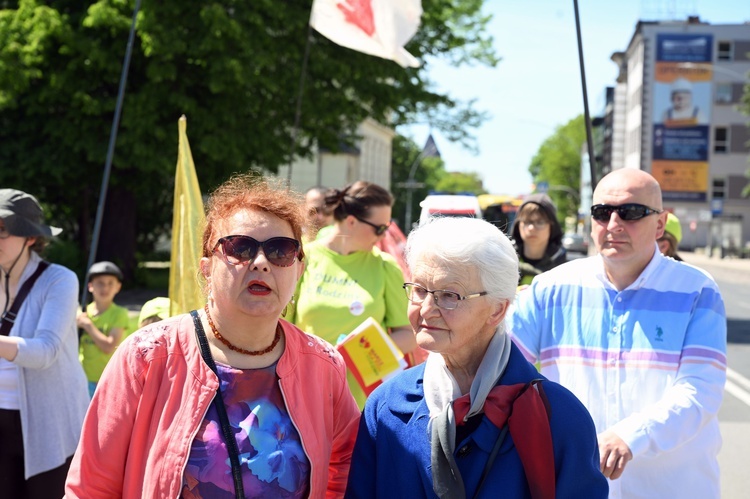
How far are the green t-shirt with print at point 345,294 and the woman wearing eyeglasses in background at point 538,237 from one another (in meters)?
1.39

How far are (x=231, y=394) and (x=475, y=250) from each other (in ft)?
2.52

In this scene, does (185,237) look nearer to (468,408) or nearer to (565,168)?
(468,408)

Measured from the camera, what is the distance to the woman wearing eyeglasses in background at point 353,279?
188 inches

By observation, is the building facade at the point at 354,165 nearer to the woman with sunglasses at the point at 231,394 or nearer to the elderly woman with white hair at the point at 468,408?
the woman with sunglasses at the point at 231,394

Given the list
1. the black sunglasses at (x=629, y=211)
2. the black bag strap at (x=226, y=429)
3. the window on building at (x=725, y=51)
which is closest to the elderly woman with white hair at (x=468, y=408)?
the black bag strap at (x=226, y=429)

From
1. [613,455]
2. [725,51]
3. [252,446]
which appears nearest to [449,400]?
[252,446]

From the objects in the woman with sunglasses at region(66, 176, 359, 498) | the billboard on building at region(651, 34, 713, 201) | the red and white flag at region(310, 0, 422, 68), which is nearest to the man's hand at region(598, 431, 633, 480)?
the woman with sunglasses at region(66, 176, 359, 498)

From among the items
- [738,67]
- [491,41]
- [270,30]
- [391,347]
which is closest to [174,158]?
[270,30]

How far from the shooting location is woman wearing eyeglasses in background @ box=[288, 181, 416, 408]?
478 cm

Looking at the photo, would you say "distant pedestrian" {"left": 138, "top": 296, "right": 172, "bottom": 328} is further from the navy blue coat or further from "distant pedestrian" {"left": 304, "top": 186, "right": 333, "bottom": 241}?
the navy blue coat

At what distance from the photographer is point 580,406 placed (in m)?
2.45

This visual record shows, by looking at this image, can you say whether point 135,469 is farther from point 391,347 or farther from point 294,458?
point 391,347

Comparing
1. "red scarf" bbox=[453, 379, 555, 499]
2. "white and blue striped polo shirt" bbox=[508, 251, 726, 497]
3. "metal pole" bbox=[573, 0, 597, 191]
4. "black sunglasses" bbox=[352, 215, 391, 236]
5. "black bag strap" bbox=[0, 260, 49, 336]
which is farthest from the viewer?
"metal pole" bbox=[573, 0, 597, 191]

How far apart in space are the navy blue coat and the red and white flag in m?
5.16
